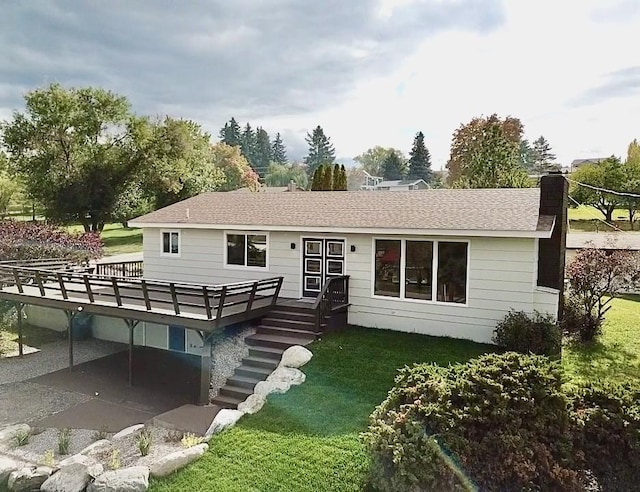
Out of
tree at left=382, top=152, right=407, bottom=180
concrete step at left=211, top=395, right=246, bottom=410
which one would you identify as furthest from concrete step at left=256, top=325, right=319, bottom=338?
tree at left=382, top=152, right=407, bottom=180

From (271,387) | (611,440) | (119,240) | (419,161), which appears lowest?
(271,387)

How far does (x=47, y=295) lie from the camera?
11500 mm

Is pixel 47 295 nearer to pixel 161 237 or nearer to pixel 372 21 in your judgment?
pixel 161 237

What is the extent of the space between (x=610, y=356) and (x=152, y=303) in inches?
388

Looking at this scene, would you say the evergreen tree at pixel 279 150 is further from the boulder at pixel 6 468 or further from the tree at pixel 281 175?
the boulder at pixel 6 468

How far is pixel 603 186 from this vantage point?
31.5m

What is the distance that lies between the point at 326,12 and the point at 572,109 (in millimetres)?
10922

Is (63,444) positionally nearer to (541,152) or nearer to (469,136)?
(469,136)

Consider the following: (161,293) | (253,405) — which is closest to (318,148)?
(161,293)

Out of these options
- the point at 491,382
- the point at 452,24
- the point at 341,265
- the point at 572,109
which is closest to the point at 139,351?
the point at 341,265

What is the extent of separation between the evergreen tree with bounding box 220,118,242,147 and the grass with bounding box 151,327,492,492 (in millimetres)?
64479

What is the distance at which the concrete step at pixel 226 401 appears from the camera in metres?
8.20

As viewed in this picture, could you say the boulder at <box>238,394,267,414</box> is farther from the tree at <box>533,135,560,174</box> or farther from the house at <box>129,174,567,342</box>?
the tree at <box>533,135,560,174</box>

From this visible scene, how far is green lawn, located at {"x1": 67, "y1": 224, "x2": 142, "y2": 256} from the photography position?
27127 mm
